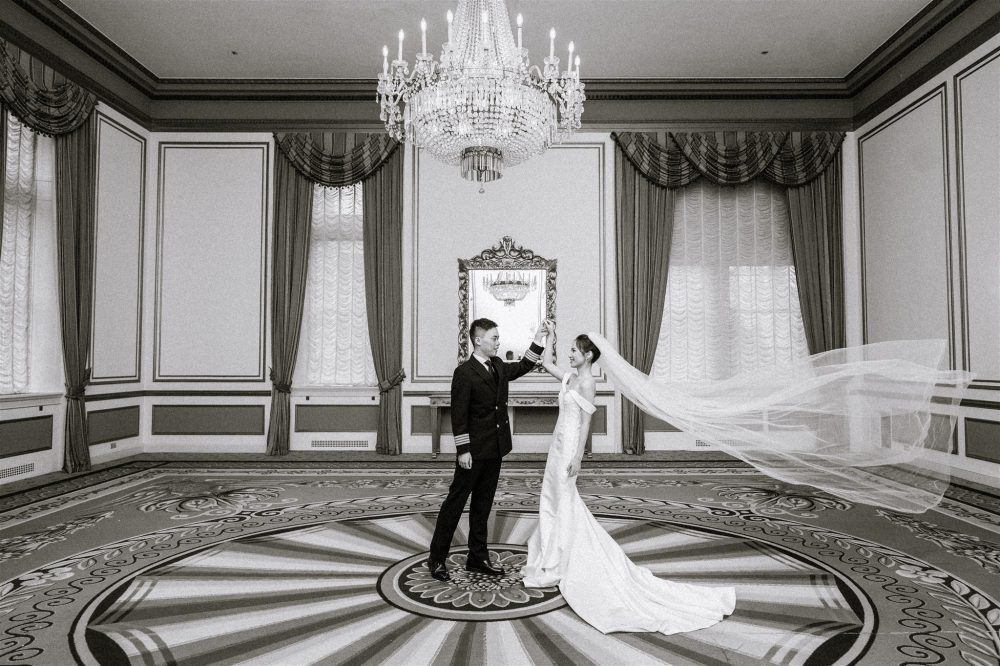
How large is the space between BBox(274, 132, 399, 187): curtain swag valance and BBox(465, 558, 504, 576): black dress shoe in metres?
5.40

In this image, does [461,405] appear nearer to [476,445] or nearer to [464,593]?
[476,445]

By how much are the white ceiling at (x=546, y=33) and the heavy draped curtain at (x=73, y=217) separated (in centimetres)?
88

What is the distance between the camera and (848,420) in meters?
3.42

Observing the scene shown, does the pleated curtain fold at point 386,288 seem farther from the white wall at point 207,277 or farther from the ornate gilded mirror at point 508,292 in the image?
the white wall at point 207,277

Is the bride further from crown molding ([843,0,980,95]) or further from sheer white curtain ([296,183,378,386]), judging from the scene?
crown molding ([843,0,980,95])

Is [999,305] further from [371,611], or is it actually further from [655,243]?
[371,611]

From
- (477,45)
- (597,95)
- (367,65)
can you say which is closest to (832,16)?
(597,95)

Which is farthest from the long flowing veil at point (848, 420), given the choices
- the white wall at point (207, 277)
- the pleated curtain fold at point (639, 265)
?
the white wall at point (207, 277)

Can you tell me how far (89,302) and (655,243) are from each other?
6306 millimetres

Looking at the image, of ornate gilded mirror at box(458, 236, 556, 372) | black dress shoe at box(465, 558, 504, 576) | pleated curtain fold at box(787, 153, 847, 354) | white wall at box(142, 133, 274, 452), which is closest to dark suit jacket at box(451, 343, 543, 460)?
black dress shoe at box(465, 558, 504, 576)

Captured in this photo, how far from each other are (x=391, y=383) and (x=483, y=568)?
169 inches

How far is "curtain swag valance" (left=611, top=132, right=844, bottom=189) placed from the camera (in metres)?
7.66

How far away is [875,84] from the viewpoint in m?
7.31

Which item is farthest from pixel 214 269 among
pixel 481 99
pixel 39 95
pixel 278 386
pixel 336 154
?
pixel 481 99
